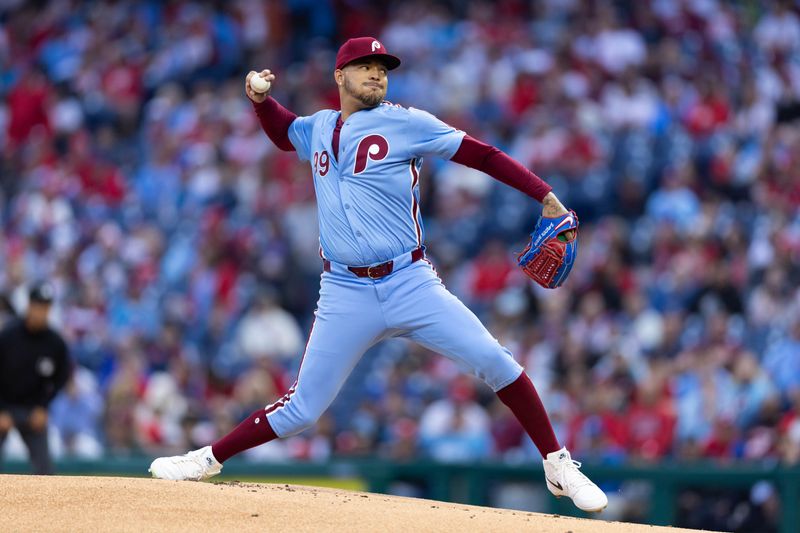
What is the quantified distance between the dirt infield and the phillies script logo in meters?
1.40

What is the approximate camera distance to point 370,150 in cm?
577

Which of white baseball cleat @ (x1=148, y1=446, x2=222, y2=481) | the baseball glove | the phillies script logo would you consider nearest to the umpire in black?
white baseball cleat @ (x1=148, y1=446, x2=222, y2=481)

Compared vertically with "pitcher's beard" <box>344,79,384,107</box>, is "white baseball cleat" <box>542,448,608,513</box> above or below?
below

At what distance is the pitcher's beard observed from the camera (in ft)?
19.2

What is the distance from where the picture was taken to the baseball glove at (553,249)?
5.78 metres

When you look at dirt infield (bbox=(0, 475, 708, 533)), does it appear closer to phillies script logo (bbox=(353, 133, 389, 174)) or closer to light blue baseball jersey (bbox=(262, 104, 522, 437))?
light blue baseball jersey (bbox=(262, 104, 522, 437))

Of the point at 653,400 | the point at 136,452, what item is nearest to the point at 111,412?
the point at 136,452

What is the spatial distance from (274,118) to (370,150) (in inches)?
23.5

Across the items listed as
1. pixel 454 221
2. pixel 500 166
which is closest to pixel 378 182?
pixel 500 166

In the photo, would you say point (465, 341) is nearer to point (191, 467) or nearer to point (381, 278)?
point (381, 278)

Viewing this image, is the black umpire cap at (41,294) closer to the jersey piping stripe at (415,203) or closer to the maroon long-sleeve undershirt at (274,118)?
the maroon long-sleeve undershirt at (274,118)

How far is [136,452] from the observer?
11.0 m

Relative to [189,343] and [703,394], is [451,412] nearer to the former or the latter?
[703,394]

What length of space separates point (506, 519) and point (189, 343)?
24.5 feet
